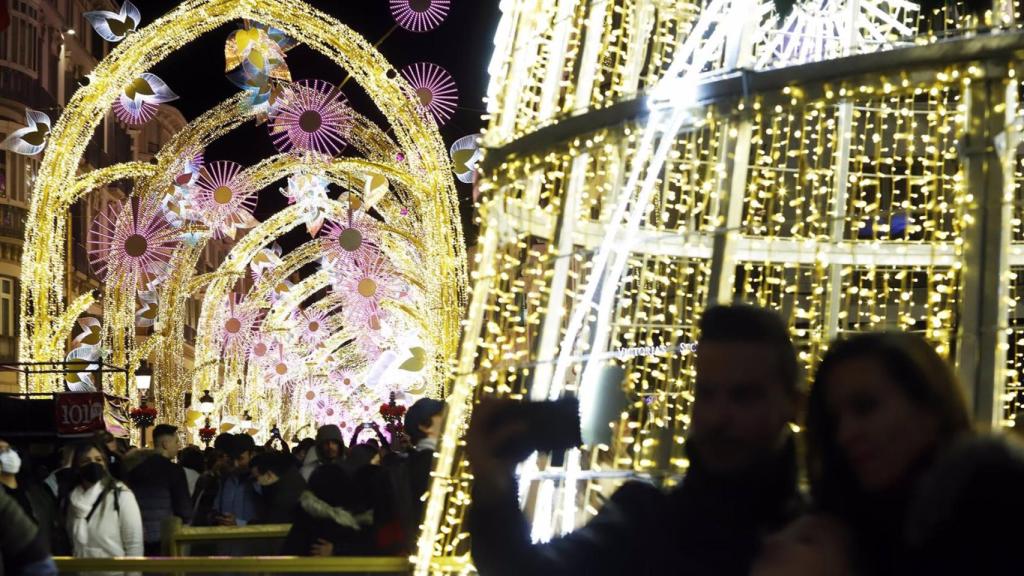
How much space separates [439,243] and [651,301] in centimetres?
1064

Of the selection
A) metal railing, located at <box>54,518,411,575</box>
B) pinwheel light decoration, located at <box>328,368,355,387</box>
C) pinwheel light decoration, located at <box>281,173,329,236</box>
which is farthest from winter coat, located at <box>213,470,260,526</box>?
pinwheel light decoration, located at <box>328,368,355,387</box>

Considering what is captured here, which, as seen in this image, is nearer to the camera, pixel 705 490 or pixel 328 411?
pixel 705 490

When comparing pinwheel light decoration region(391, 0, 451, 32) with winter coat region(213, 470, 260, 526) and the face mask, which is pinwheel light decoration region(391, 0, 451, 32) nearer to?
winter coat region(213, 470, 260, 526)

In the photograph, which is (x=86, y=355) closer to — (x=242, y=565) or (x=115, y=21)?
(x=115, y=21)

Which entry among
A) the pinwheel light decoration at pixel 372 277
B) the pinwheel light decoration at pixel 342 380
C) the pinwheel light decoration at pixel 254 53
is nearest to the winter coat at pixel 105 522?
the pinwheel light decoration at pixel 254 53

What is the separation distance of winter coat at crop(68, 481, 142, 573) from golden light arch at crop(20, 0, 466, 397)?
330 inches

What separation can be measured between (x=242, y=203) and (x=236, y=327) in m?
11.3

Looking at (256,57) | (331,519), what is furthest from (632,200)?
(256,57)

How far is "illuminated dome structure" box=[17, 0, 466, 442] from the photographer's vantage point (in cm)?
1975

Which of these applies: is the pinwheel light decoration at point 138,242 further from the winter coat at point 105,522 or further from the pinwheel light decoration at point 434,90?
the winter coat at point 105,522

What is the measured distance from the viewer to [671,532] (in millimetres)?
2459

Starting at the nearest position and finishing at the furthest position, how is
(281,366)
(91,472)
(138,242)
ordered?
1. (91,472)
2. (138,242)
3. (281,366)

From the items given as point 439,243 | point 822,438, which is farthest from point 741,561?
point 439,243

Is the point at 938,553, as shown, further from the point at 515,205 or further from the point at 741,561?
the point at 515,205
